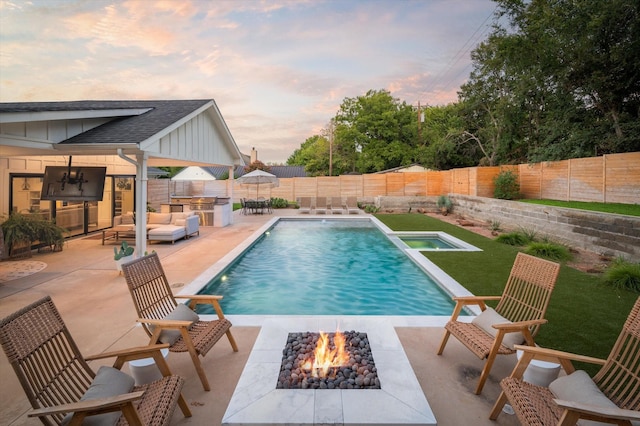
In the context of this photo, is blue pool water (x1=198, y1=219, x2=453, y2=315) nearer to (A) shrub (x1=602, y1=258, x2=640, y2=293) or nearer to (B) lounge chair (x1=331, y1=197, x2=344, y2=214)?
(A) shrub (x1=602, y1=258, x2=640, y2=293)

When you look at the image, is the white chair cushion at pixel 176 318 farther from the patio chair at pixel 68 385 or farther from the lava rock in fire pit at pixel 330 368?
the lava rock in fire pit at pixel 330 368

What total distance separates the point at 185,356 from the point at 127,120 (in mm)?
6968

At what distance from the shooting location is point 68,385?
237 centimetres

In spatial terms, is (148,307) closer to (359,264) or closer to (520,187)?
(359,264)

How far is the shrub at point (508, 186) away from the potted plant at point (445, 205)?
3358 mm

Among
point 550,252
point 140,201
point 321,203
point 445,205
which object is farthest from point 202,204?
point 445,205

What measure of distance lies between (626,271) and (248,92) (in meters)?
16.8

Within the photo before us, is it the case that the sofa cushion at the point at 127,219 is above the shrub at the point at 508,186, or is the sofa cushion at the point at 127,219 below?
below

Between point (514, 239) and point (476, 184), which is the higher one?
point (476, 184)

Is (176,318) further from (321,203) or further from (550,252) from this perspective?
(321,203)

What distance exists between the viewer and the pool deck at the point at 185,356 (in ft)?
9.32

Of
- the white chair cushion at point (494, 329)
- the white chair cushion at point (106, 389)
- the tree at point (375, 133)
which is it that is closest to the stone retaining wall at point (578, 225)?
the white chair cushion at point (494, 329)

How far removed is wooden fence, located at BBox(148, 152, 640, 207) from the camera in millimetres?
11173

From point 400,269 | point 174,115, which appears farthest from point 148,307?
point 174,115
